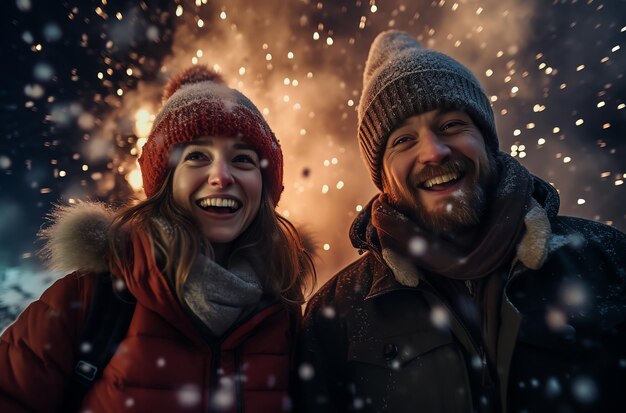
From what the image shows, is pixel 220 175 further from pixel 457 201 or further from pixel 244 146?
pixel 457 201

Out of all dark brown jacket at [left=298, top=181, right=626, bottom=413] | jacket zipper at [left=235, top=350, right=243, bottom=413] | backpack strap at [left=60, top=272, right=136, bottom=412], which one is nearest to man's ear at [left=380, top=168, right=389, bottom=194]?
dark brown jacket at [left=298, top=181, right=626, bottom=413]

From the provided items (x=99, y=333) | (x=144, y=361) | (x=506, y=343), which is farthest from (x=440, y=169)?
(x=99, y=333)

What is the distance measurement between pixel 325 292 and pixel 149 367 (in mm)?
1144

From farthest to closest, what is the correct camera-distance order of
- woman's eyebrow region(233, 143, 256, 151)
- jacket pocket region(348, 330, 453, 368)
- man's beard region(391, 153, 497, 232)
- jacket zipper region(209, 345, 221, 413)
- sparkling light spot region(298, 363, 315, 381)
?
woman's eyebrow region(233, 143, 256, 151), man's beard region(391, 153, 497, 232), sparkling light spot region(298, 363, 315, 381), jacket pocket region(348, 330, 453, 368), jacket zipper region(209, 345, 221, 413)

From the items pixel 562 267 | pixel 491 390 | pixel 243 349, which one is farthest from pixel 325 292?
pixel 562 267

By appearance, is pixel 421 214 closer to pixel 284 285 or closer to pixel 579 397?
pixel 284 285

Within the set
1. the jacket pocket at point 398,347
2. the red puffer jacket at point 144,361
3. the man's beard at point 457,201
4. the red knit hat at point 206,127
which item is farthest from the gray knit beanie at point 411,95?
the red puffer jacket at point 144,361

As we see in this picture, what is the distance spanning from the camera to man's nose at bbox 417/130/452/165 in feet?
7.09

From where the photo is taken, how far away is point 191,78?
2711 mm

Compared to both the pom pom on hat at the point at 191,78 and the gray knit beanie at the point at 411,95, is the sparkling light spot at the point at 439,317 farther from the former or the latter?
the pom pom on hat at the point at 191,78

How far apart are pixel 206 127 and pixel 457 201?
154 cm

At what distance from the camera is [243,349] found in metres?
1.83

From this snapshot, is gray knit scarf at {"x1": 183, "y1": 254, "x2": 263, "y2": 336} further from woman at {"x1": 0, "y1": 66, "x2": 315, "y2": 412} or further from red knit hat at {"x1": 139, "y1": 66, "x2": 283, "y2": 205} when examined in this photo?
red knit hat at {"x1": 139, "y1": 66, "x2": 283, "y2": 205}

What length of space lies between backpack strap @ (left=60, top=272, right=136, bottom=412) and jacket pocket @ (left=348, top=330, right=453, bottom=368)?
1.18 meters
